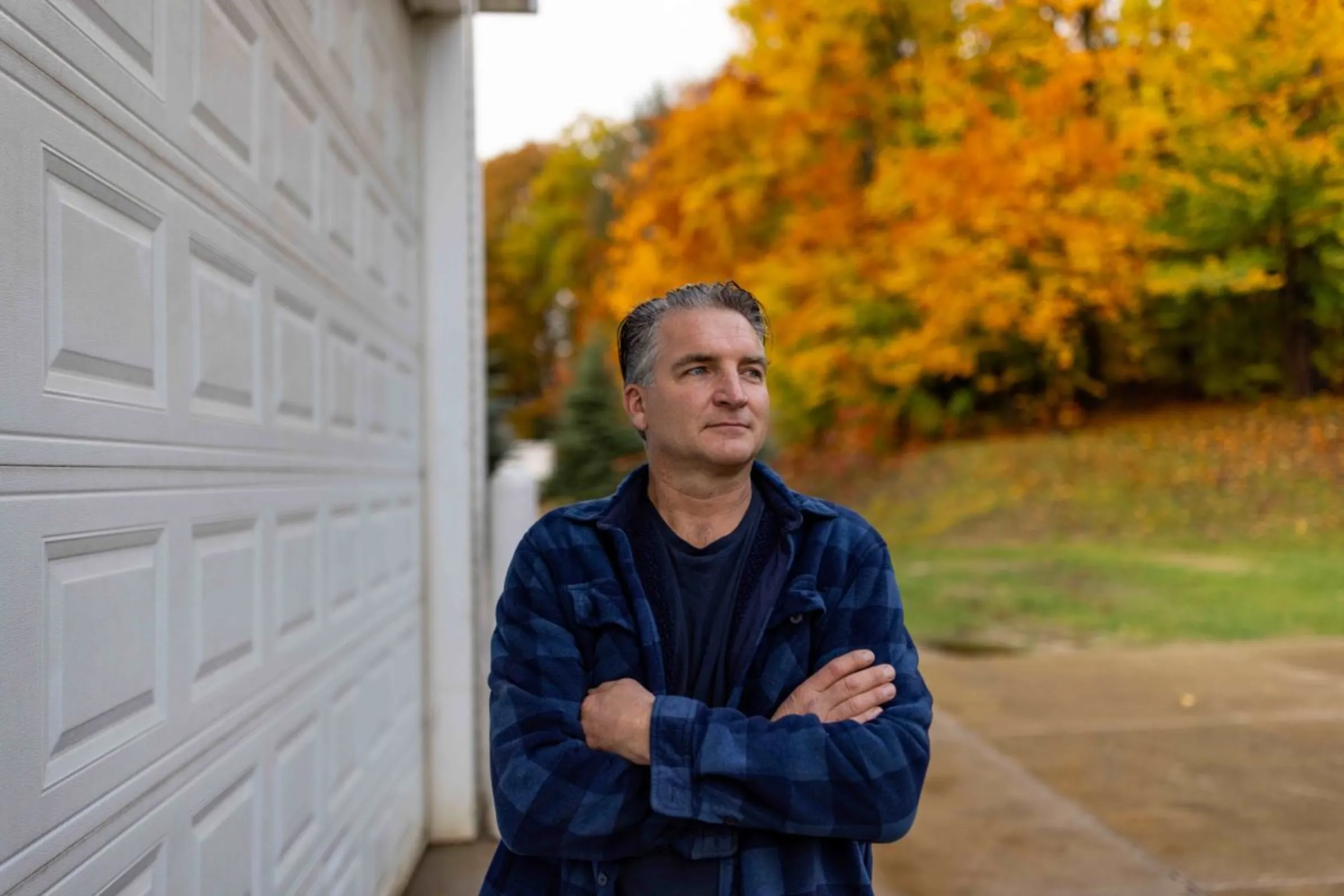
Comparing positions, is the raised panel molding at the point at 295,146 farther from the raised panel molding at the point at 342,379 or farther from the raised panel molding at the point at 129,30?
the raised panel molding at the point at 129,30

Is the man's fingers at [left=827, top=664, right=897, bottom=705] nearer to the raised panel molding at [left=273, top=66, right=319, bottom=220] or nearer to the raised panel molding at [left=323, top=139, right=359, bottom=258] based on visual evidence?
the raised panel molding at [left=273, top=66, right=319, bottom=220]

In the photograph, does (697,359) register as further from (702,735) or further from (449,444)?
(449,444)

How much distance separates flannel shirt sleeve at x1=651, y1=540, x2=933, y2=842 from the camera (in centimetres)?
143

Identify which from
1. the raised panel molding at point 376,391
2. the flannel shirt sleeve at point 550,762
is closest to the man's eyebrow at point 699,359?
the flannel shirt sleeve at point 550,762

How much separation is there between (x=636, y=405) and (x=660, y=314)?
140 mm

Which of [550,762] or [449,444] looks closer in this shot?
[550,762]

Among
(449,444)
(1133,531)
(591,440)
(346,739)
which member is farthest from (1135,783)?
(591,440)

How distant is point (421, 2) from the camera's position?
162 inches

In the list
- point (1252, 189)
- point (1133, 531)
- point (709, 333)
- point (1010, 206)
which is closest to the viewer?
point (709, 333)

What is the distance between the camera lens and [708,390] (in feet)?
5.21

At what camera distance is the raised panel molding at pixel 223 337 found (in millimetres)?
1806

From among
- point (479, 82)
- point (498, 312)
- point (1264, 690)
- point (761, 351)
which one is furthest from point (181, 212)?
point (498, 312)

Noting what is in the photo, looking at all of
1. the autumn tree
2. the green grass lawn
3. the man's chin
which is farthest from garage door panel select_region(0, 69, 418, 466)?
the green grass lawn

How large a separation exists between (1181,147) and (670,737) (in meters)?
8.56
